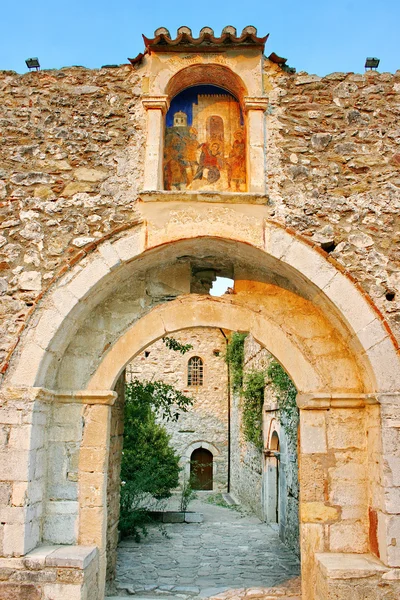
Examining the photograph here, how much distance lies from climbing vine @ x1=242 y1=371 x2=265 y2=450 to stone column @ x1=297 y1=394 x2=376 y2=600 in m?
6.44

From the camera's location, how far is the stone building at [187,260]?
428 centimetres

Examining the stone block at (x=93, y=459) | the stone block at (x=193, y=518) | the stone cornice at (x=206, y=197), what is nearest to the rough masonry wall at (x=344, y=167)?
the stone cornice at (x=206, y=197)

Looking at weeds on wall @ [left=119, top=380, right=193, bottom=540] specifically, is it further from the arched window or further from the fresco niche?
the arched window

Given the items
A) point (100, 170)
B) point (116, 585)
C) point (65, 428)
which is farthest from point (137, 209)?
point (116, 585)

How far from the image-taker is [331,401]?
4633mm

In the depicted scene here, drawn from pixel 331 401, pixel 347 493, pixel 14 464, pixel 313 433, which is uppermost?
pixel 331 401

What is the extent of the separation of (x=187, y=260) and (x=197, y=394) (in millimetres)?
13523

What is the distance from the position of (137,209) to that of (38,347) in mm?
1454

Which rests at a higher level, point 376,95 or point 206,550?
point 376,95

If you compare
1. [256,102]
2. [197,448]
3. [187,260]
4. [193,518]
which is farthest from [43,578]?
[197,448]

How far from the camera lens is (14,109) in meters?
4.87

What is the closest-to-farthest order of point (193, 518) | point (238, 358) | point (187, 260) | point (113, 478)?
point (187, 260) → point (113, 478) → point (193, 518) → point (238, 358)

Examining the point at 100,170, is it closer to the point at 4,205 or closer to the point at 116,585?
the point at 4,205

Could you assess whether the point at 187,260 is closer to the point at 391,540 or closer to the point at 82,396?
the point at 82,396
